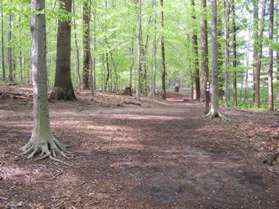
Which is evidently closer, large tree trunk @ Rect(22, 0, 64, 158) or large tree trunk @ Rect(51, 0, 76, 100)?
large tree trunk @ Rect(22, 0, 64, 158)

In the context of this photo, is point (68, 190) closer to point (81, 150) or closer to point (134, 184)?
point (134, 184)

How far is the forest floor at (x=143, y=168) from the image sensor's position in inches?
205

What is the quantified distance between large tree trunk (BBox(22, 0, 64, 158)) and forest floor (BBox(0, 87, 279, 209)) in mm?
408

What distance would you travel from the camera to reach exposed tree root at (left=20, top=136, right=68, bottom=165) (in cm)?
675

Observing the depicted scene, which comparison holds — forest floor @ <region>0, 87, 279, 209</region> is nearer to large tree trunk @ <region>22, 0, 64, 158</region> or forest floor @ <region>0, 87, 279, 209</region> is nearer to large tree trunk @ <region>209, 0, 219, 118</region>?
large tree trunk @ <region>22, 0, 64, 158</region>

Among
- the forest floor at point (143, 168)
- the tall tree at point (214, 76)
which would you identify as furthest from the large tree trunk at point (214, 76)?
the forest floor at point (143, 168)

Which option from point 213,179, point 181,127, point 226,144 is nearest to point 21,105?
point 181,127

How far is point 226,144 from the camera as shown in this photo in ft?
27.9

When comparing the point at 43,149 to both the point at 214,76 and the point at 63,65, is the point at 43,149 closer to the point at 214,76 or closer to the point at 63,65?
the point at 214,76

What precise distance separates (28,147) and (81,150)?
1.06 meters

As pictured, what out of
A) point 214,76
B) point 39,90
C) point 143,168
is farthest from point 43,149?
point 214,76

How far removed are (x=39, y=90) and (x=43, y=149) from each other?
115cm

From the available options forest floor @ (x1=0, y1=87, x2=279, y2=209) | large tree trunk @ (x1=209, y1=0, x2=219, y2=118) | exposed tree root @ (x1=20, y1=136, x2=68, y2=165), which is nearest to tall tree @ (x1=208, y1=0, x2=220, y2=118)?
large tree trunk @ (x1=209, y1=0, x2=219, y2=118)

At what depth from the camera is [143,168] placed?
21.3 feet
